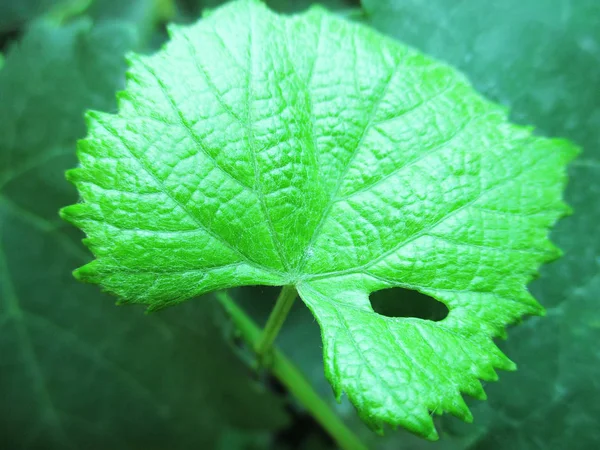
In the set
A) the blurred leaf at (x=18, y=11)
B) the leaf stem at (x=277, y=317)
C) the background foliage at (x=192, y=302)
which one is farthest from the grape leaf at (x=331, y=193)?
the blurred leaf at (x=18, y=11)

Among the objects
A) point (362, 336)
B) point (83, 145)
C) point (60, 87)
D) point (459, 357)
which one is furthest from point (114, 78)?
point (459, 357)

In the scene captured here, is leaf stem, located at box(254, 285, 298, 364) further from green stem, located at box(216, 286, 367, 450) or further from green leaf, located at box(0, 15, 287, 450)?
green leaf, located at box(0, 15, 287, 450)

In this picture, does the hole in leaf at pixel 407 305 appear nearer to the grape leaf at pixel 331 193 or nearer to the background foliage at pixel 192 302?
the grape leaf at pixel 331 193

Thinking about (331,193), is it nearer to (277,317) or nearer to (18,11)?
(277,317)

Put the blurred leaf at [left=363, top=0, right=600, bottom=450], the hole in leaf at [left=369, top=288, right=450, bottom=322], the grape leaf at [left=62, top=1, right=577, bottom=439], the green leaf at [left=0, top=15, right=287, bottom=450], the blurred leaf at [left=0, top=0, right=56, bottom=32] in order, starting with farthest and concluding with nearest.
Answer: the blurred leaf at [left=0, top=0, right=56, bottom=32] → the green leaf at [left=0, top=15, right=287, bottom=450] → the blurred leaf at [left=363, top=0, right=600, bottom=450] → the hole in leaf at [left=369, top=288, right=450, bottom=322] → the grape leaf at [left=62, top=1, right=577, bottom=439]

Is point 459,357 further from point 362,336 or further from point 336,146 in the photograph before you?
point 336,146

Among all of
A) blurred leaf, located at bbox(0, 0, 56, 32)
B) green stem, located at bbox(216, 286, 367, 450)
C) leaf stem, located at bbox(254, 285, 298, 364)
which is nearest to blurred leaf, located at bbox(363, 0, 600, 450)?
green stem, located at bbox(216, 286, 367, 450)
